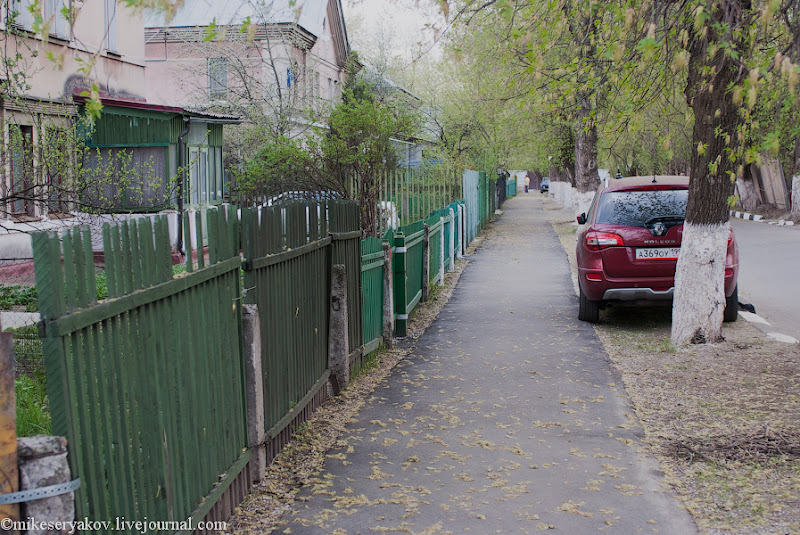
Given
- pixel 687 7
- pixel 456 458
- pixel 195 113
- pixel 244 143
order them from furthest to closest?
1. pixel 244 143
2. pixel 195 113
3. pixel 687 7
4. pixel 456 458

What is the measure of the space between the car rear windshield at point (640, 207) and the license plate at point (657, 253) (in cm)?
31

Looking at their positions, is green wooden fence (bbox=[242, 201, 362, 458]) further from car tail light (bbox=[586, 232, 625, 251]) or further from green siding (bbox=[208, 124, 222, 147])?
green siding (bbox=[208, 124, 222, 147])

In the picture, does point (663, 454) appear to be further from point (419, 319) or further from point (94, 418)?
point (419, 319)

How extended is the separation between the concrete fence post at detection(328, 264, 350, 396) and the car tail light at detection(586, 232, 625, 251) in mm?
3885

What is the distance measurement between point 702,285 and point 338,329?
12.5 feet

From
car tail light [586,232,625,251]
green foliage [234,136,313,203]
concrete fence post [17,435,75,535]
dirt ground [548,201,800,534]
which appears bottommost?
dirt ground [548,201,800,534]

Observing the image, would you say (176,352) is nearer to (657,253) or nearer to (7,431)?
(7,431)

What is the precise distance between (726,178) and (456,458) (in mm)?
4711

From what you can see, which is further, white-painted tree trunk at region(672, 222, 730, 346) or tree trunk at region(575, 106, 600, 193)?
tree trunk at region(575, 106, 600, 193)

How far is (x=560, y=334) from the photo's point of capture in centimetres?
1005

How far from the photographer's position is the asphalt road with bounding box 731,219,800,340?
11.8 metres

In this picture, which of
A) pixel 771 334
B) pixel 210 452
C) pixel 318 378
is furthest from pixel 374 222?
pixel 210 452

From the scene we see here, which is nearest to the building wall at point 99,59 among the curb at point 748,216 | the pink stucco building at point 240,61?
the pink stucco building at point 240,61

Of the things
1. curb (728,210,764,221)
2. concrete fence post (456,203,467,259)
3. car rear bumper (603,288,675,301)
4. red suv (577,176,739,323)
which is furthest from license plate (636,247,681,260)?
curb (728,210,764,221)
